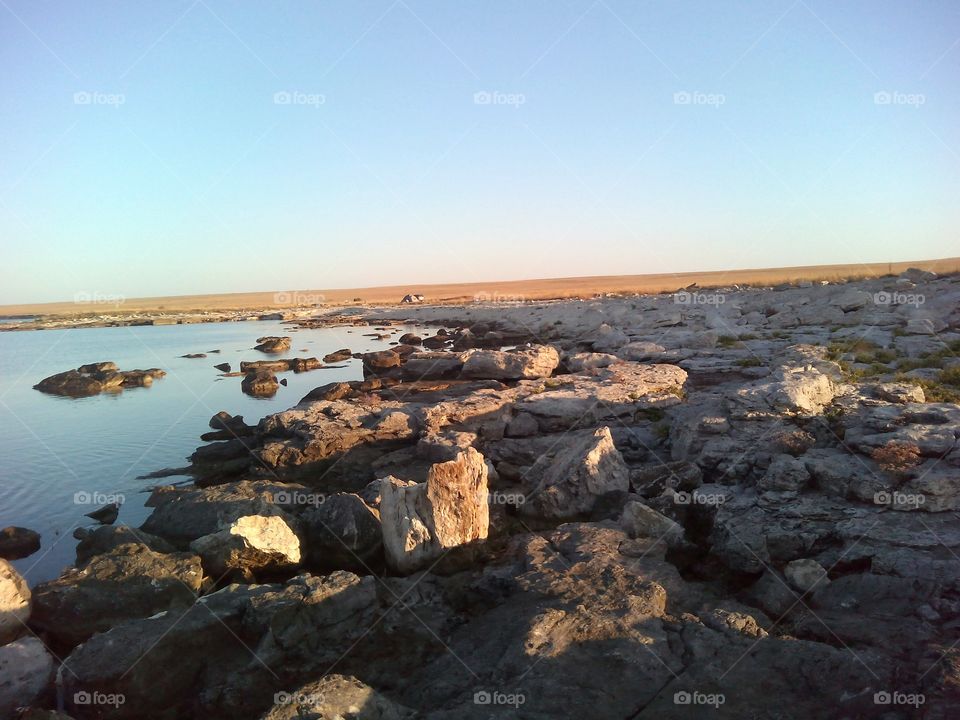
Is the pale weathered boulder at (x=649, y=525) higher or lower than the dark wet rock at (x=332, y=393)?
lower

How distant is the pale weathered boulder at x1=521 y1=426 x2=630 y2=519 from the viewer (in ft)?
38.3

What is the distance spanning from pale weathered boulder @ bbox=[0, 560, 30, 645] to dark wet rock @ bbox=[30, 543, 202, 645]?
17 cm

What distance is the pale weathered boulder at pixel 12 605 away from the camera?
8539 millimetres

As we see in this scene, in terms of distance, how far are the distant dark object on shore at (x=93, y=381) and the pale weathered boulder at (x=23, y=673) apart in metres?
27.9

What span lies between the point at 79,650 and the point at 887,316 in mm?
30658

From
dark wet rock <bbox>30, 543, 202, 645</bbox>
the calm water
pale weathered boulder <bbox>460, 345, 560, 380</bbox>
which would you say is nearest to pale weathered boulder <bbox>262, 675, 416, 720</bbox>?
dark wet rock <bbox>30, 543, 202, 645</bbox>

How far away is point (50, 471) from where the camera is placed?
688 inches

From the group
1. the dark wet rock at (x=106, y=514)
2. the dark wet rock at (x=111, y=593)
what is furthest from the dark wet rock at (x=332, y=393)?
the dark wet rock at (x=111, y=593)

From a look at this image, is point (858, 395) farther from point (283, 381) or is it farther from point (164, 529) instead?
point (283, 381)

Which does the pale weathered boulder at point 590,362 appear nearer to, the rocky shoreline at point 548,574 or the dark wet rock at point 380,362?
the rocky shoreline at point 548,574

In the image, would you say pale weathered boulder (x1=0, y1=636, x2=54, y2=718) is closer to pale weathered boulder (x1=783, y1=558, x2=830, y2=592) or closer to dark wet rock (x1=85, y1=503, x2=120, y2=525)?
dark wet rock (x1=85, y1=503, x2=120, y2=525)

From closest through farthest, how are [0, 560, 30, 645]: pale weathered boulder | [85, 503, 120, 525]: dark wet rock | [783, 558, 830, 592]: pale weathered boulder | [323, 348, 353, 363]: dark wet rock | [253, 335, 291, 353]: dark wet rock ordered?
[783, 558, 830, 592]: pale weathered boulder < [0, 560, 30, 645]: pale weathered boulder < [85, 503, 120, 525]: dark wet rock < [323, 348, 353, 363]: dark wet rock < [253, 335, 291, 353]: dark wet rock

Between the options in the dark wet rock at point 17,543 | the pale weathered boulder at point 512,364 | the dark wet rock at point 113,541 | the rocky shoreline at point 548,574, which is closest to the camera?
the rocky shoreline at point 548,574

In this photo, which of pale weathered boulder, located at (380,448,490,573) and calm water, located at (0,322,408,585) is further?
calm water, located at (0,322,408,585)
